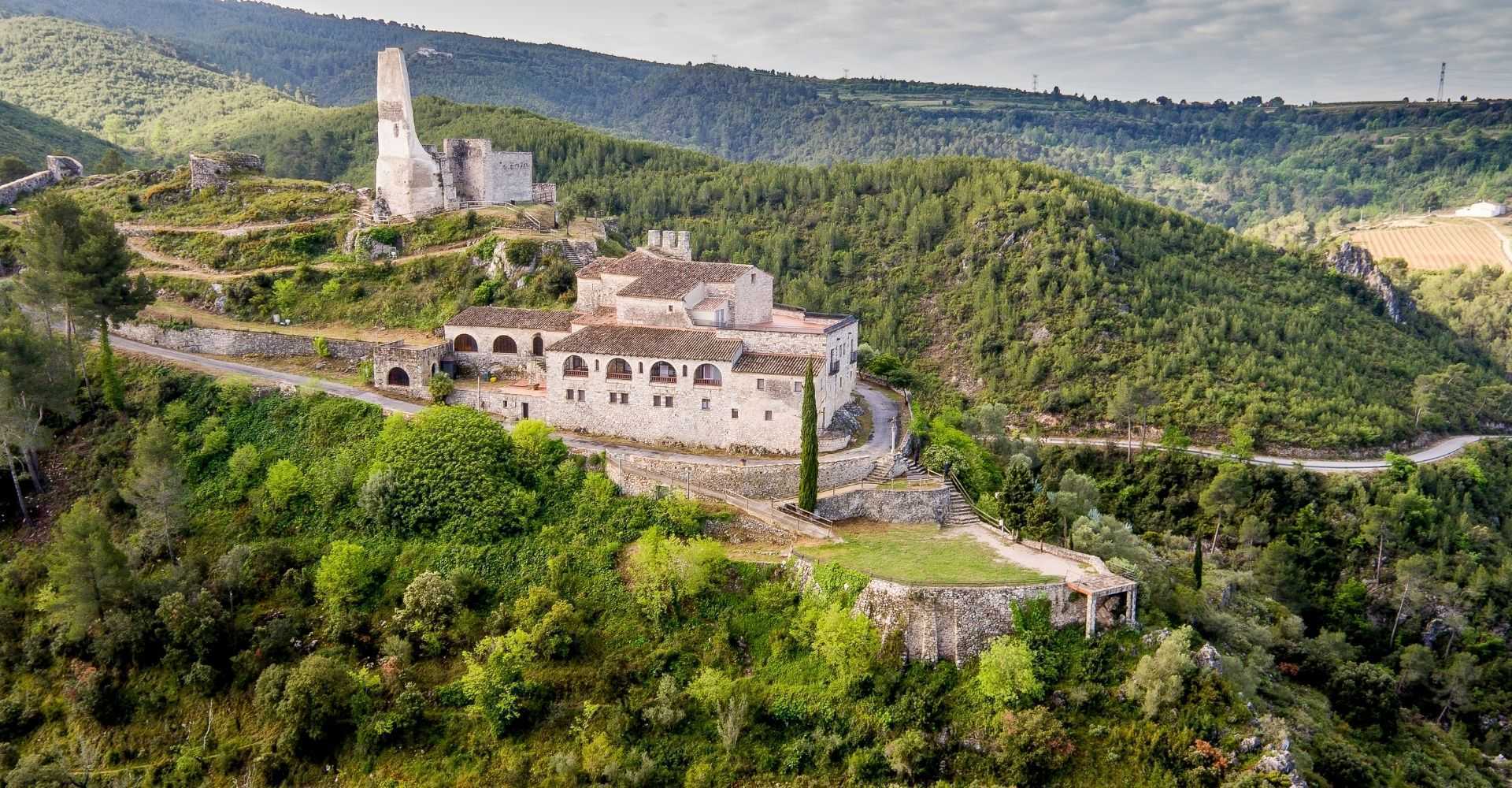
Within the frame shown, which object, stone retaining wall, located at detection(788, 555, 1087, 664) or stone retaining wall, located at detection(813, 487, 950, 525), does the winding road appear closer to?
stone retaining wall, located at detection(813, 487, 950, 525)

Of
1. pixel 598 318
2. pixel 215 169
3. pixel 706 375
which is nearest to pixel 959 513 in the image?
pixel 706 375

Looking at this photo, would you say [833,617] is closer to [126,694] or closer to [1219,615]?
[1219,615]

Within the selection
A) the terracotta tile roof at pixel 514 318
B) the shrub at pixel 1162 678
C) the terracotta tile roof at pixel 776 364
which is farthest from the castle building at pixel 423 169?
the shrub at pixel 1162 678

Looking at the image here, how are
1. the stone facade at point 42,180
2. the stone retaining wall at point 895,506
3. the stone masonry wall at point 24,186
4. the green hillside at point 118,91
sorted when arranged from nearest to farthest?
1. the stone retaining wall at point 895,506
2. the stone masonry wall at point 24,186
3. the stone facade at point 42,180
4. the green hillside at point 118,91

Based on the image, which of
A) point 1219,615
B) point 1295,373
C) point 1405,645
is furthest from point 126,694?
point 1295,373

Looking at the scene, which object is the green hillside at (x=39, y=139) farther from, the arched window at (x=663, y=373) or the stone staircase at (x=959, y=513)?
the stone staircase at (x=959, y=513)
